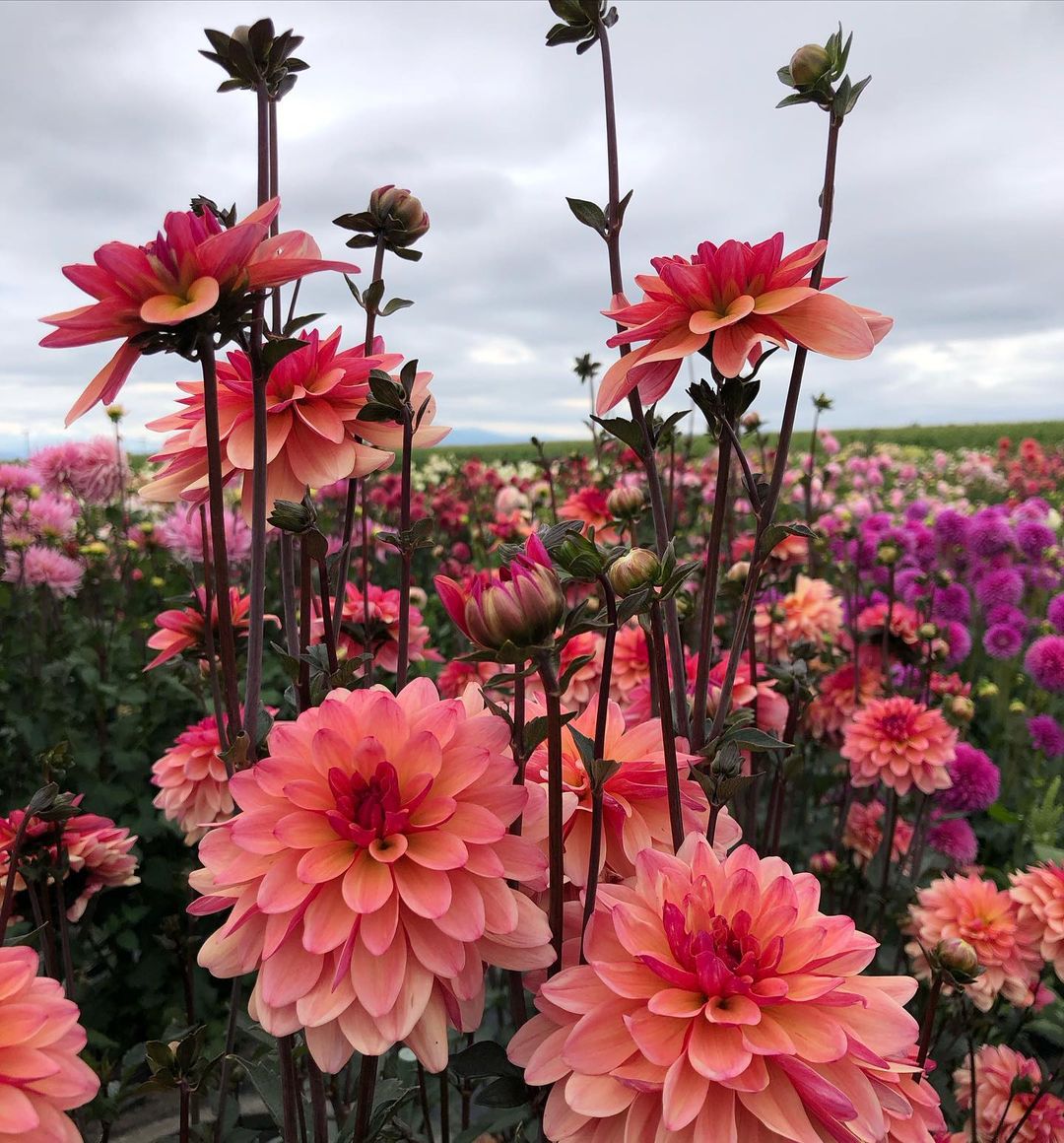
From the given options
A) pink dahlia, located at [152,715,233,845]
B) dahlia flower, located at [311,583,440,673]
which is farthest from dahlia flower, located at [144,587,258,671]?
pink dahlia, located at [152,715,233,845]

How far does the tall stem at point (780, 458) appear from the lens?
0.96 m

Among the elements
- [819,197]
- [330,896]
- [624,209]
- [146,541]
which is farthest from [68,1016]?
[146,541]

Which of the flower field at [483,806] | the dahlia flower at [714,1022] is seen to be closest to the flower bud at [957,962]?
the flower field at [483,806]

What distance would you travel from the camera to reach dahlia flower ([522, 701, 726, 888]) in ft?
Answer: 2.71

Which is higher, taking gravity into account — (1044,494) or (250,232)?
(250,232)

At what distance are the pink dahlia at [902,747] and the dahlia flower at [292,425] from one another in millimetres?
1566

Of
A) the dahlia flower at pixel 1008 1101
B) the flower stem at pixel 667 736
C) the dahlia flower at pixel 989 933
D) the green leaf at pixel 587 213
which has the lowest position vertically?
the dahlia flower at pixel 1008 1101

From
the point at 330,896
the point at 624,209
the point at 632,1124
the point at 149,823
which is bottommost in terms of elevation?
the point at 149,823

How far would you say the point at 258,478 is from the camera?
2.59 feet

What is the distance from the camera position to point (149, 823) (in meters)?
2.46

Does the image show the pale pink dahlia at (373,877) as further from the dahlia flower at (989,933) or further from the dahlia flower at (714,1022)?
the dahlia flower at (989,933)

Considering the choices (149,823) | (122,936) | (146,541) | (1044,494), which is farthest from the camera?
(1044,494)

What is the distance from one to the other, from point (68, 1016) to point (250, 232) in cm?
69

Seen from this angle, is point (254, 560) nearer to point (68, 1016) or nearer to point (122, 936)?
point (68, 1016)
